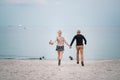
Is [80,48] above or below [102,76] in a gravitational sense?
above

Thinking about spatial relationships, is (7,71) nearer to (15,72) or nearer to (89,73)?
(15,72)

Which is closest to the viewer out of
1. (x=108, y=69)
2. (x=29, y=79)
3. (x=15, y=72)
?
(x=29, y=79)

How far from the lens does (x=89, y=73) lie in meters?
15.5

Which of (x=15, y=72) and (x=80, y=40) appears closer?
(x=15, y=72)

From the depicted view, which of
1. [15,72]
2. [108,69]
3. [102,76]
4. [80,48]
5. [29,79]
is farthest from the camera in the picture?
[80,48]

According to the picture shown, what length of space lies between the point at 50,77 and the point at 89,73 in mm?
2169

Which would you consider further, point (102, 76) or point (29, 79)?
point (102, 76)

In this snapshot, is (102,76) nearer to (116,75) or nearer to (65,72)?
(116,75)

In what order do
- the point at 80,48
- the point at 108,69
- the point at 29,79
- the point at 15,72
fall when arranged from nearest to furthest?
the point at 29,79, the point at 15,72, the point at 108,69, the point at 80,48

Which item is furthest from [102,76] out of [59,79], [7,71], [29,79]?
[7,71]

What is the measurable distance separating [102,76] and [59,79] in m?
2.03

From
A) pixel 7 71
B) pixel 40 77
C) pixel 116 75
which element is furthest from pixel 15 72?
pixel 116 75

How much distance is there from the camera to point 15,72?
617 inches

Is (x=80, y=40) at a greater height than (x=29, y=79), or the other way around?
(x=80, y=40)
